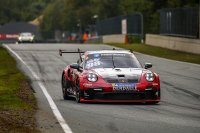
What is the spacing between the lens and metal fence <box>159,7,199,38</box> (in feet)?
158

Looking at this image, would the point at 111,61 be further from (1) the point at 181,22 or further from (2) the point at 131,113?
(1) the point at 181,22

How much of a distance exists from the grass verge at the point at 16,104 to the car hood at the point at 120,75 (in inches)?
67.5

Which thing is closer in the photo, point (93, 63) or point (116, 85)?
point (116, 85)

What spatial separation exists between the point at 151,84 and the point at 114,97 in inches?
35.2

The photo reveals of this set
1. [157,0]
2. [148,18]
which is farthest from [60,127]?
[148,18]

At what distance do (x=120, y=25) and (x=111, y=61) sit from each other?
61.3 m

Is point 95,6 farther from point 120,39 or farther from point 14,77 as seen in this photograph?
point 14,77

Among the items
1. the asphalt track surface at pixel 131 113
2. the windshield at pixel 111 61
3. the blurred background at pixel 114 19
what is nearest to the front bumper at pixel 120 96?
the asphalt track surface at pixel 131 113

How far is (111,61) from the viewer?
17.3 meters

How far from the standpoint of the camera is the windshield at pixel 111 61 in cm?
1706

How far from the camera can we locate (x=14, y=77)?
84.8ft

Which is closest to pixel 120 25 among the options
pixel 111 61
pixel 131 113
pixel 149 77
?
pixel 111 61

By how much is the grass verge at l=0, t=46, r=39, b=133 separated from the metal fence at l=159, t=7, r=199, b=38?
889 inches

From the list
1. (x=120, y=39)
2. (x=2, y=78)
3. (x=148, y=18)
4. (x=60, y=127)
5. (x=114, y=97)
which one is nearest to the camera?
(x=60, y=127)
